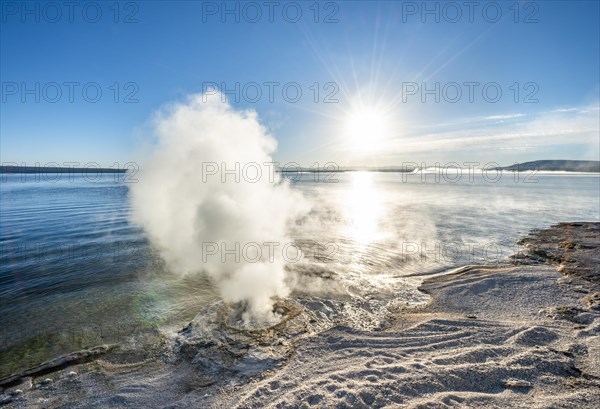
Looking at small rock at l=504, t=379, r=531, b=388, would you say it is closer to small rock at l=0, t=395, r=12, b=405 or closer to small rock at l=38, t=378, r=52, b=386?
small rock at l=38, t=378, r=52, b=386

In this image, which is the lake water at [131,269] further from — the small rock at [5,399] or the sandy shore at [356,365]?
the sandy shore at [356,365]

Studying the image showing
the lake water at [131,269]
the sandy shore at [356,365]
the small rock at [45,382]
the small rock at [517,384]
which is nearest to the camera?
the sandy shore at [356,365]

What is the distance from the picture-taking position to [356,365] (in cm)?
704

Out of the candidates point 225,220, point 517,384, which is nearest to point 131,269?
point 225,220

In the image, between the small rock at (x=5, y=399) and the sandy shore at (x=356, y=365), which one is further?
the small rock at (x=5, y=399)

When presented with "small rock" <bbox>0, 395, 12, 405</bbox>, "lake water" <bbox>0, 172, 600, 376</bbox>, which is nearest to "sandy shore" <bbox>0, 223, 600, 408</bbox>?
"small rock" <bbox>0, 395, 12, 405</bbox>

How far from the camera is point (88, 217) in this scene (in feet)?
98.1

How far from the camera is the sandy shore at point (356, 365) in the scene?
6.10m

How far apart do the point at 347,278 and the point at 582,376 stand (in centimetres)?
783

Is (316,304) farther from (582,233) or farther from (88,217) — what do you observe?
(88,217)

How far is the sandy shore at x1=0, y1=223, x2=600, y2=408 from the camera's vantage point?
20.0 feet

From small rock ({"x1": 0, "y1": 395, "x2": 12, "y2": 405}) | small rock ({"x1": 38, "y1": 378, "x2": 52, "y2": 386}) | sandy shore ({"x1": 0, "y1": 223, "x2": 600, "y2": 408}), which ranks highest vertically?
sandy shore ({"x1": 0, "y1": 223, "x2": 600, "y2": 408})

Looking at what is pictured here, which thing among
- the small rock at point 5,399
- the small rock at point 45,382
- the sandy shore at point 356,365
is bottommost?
the small rock at point 5,399

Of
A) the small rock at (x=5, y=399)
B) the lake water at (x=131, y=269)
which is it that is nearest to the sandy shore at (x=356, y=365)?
the small rock at (x=5, y=399)
